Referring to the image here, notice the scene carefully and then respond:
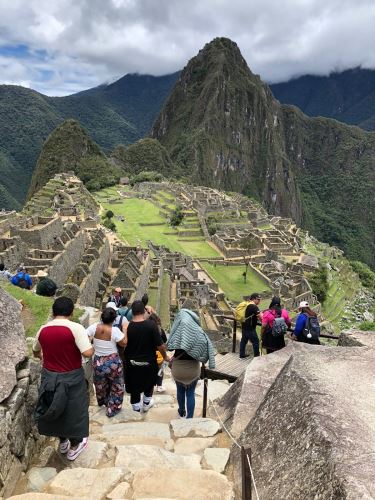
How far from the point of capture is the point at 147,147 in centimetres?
11012

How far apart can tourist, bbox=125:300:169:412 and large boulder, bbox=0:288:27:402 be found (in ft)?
4.10

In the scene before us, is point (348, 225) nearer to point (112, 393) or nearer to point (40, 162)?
point (40, 162)

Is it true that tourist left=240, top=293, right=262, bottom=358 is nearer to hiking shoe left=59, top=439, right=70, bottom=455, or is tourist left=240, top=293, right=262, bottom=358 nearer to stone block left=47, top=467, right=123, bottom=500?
hiking shoe left=59, top=439, right=70, bottom=455

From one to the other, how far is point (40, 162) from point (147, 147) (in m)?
27.9

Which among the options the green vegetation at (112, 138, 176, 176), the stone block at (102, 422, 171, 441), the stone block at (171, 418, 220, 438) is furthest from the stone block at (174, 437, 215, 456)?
the green vegetation at (112, 138, 176, 176)

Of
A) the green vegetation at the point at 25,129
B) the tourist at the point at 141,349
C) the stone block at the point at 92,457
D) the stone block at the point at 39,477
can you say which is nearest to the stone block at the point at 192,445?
the stone block at the point at 92,457

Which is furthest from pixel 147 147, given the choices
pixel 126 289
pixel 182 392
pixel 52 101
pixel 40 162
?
pixel 182 392

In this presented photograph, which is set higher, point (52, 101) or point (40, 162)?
point (52, 101)

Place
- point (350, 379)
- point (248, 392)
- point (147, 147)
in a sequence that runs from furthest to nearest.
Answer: point (147, 147) → point (248, 392) → point (350, 379)

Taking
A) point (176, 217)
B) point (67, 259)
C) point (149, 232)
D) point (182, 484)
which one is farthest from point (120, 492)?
point (176, 217)

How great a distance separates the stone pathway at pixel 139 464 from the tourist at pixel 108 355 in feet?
1.37

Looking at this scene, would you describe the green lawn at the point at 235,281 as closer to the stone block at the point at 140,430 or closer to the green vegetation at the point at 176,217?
the green vegetation at the point at 176,217

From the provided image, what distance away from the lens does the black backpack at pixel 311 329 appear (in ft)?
25.0

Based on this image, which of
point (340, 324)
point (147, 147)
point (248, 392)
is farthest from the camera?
point (147, 147)
